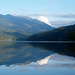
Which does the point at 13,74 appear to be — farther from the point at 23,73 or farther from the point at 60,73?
the point at 60,73

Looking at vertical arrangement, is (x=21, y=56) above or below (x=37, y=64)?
below

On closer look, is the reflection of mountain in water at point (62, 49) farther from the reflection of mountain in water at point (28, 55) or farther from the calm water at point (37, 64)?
the calm water at point (37, 64)

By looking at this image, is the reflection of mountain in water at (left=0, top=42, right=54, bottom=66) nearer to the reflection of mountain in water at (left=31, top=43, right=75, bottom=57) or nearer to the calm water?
the calm water

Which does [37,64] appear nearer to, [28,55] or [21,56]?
[21,56]

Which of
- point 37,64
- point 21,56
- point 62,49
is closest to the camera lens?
point 37,64

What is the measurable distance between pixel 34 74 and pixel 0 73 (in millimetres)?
3706

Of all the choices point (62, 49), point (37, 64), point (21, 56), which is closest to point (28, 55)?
point (21, 56)

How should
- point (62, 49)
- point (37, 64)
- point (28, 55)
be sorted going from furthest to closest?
point (62, 49) → point (28, 55) → point (37, 64)

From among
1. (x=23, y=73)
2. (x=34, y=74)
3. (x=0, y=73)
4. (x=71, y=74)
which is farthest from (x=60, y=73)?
(x=0, y=73)

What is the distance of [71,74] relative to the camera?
18.4 m

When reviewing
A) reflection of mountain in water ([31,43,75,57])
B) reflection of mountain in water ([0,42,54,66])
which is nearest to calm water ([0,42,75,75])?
reflection of mountain in water ([0,42,54,66])

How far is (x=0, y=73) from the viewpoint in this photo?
1909cm

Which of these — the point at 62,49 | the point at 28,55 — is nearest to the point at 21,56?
the point at 28,55

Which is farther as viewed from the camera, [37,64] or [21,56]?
[21,56]
